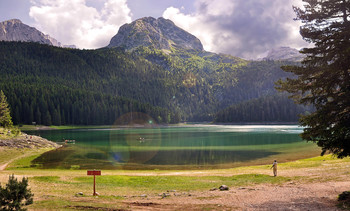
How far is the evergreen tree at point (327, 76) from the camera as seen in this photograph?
16.4 meters

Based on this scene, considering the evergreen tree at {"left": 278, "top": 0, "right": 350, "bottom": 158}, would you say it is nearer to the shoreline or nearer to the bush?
the shoreline

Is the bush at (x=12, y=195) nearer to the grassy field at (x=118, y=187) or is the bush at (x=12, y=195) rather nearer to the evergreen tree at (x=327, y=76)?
the grassy field at (x=118, y=187)

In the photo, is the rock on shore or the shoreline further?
the rock on shore

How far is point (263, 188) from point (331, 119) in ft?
33.8

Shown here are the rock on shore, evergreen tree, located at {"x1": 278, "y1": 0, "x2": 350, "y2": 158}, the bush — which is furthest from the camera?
the rock on shore

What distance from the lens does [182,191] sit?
24172mm

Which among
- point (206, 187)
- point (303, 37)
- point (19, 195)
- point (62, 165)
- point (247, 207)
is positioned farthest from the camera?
point (62, 165)

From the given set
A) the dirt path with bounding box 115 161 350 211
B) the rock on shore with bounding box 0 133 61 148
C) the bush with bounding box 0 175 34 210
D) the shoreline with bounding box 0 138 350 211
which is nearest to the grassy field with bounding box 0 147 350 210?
the shoreline with bounding box 0 138 350 211

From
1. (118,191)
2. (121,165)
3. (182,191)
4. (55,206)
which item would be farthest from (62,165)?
(55,206)

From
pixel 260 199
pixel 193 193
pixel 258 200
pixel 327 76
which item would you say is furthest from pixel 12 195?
pixel 327 76

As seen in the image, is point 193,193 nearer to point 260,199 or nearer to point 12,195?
point 260,199

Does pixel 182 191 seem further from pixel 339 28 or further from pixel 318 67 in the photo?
pixel 339 28

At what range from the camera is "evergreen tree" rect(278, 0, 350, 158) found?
16.4 m

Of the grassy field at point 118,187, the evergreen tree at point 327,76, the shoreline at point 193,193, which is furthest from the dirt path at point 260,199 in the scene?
the evergreen tree at point 327,76
